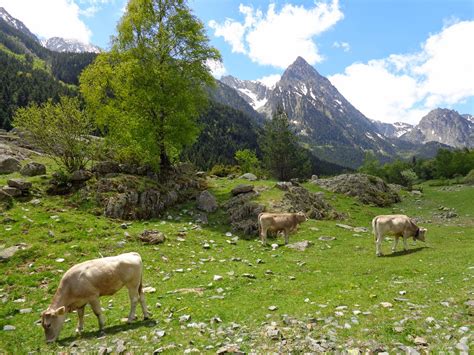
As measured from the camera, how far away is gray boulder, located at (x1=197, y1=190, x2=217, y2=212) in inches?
1231

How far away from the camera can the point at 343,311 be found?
10680 millimetres

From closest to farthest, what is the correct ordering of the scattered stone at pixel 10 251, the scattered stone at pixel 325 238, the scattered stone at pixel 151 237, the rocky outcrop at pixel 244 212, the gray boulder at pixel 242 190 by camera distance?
1. the scattered stone at pixel 10 251
2. the scattered stone at pixel 151 237
3. the scattered stone at pixel 325 238
4. the rocky outcrop at pixel 244 212
5. the gray boulder at pixel 242 190

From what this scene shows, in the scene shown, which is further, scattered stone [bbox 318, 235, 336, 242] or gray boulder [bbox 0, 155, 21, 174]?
gray boulder [bbox 0, 155, 21, 174]

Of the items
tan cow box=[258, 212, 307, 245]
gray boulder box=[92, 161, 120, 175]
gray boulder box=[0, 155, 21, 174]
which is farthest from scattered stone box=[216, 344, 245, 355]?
gray boulder box=[0, 155, 21, 174]

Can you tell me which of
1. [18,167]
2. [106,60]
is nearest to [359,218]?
[106,60]

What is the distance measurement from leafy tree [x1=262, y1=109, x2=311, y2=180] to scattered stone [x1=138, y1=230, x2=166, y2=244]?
2141 inches

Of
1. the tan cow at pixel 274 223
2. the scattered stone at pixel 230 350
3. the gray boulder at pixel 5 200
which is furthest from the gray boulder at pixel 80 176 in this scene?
the scattered stone at pixel 230 350

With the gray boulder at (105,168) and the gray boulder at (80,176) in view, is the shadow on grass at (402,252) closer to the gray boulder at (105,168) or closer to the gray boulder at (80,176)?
the gray boulder at (80,176)

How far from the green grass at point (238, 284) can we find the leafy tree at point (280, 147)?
152ft

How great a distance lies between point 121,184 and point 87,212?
4257mm

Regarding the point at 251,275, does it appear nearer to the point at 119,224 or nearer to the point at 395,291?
the point at 395,291

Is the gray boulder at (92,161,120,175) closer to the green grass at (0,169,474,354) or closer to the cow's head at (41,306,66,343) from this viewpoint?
the green grass at (0,169,474,354)

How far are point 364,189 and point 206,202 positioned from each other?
31421mm

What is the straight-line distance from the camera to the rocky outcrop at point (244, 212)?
27836mm
